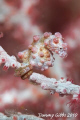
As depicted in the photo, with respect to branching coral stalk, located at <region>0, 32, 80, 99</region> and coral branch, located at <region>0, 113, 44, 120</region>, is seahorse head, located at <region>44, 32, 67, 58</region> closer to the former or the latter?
branching coral stalk, located at <region>0, 32, 80, 99</region>

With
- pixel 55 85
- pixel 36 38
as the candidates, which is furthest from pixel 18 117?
pixel 36 38

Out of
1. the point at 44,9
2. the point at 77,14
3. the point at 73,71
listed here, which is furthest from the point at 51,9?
the point at 73,71

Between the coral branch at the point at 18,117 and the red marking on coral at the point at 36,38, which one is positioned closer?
the red marking on coral at the point at 36,38

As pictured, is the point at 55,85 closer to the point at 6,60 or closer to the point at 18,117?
the point at 6,60

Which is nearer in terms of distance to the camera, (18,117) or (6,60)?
(6,60)

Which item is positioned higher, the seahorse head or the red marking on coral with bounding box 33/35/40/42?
the red marking on coral with bounding box 33/35/40/42

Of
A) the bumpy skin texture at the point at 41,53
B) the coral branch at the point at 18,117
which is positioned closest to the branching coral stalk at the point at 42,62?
the bumpy skin texture at the point at 41,53

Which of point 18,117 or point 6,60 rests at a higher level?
point 6,60

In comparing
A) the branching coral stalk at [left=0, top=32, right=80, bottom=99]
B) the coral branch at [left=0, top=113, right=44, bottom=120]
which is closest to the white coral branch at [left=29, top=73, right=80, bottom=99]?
the branching coral stalk at [left=0, top=32, right=80, bottom=99]

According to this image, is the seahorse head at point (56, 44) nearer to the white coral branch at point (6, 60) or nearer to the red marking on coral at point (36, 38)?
the red marking on coral at point (36, 38)
